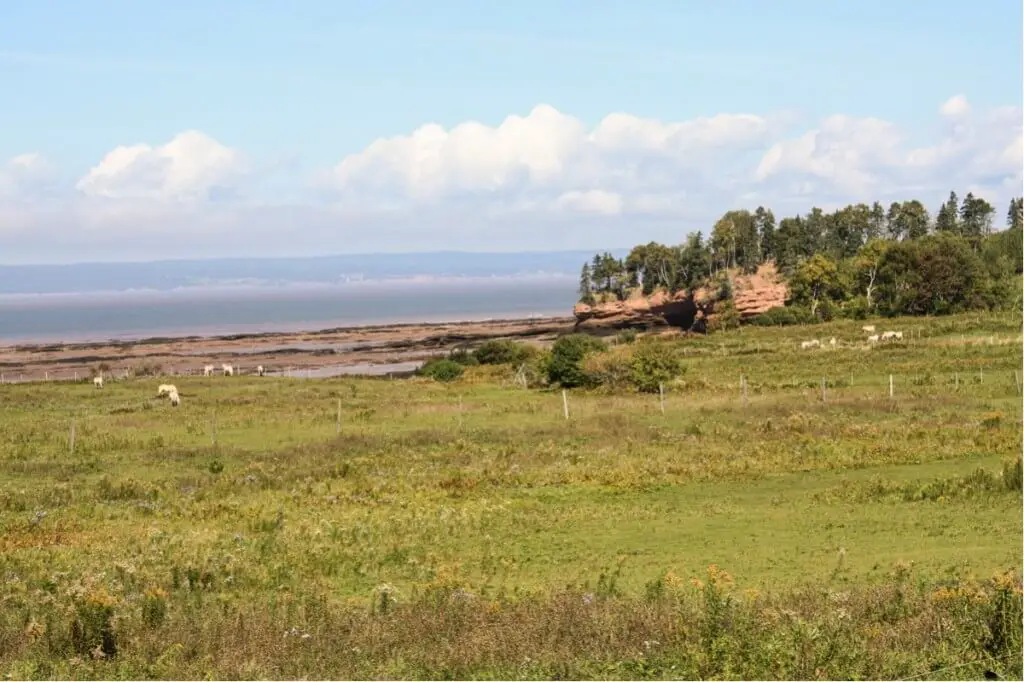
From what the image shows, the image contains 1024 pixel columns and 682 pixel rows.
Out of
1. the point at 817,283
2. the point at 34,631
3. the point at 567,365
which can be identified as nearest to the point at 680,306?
the point at 817,283

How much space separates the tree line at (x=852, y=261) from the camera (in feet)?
322

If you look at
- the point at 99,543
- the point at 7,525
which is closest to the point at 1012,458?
the point at 99,543

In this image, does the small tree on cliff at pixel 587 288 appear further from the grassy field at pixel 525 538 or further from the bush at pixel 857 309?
the grassy field at pixel 525 538

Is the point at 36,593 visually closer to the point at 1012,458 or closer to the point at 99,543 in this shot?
the point at 99,543

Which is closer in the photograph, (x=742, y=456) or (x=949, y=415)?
(x=742, y=456)

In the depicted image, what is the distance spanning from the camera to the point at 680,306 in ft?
403

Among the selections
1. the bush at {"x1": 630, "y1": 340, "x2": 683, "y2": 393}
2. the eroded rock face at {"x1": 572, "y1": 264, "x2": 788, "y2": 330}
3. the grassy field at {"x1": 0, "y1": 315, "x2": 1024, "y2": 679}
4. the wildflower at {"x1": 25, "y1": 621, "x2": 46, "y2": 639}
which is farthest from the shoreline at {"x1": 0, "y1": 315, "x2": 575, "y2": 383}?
the wildflower at {"x1": 25, "y1": 621, "x2": 46, "y2": 639}

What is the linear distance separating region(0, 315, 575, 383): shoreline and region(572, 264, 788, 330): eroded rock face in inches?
187

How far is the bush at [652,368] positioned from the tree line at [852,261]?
5655 cm

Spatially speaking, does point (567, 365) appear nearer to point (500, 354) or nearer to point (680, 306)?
point (500, 354)

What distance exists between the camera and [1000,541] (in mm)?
16781

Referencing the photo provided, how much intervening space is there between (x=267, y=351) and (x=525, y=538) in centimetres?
9702

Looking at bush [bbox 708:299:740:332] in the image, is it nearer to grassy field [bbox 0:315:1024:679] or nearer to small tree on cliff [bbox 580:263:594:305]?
small tree on cliff [bbox 580:263:594:305]

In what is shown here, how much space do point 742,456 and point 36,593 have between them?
1820cm
